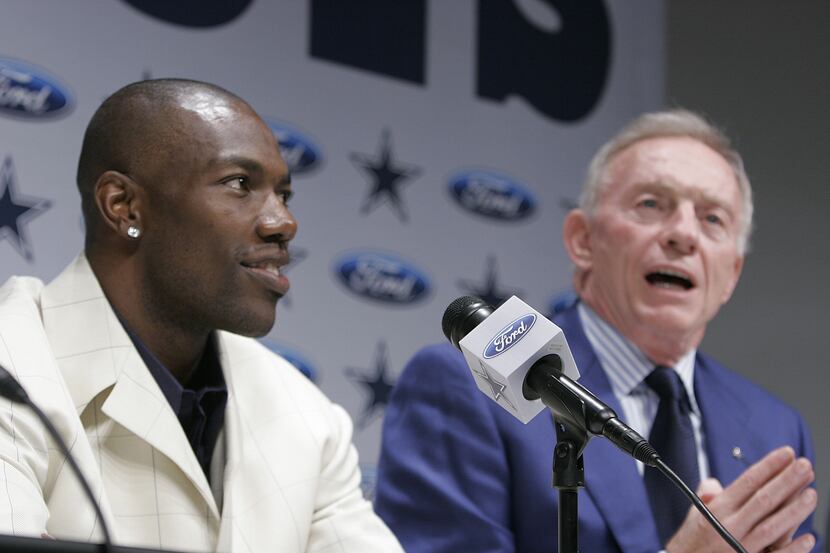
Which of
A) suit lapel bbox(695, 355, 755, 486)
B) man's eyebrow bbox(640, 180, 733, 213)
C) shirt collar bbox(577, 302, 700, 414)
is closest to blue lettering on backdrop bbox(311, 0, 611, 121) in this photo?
man's eyebrow bbox(640, 180, 733, 213)

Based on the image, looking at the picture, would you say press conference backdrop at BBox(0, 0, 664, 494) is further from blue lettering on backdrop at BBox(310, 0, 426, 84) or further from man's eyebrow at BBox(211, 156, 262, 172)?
man's eyebrow at BBox(211, 156, 262, 172)

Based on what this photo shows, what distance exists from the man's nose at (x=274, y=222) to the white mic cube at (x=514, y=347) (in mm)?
620

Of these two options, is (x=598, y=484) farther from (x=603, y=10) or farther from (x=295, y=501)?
(x=603, y=10)

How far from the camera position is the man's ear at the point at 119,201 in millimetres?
1899

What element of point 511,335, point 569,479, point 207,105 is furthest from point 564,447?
point 207,105

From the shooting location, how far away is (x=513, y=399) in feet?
4.42

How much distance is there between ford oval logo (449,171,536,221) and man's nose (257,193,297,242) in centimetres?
164

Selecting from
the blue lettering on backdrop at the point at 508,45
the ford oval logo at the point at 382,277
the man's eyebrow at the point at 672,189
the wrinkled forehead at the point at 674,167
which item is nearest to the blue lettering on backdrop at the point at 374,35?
the blue lettering on backdrop at the point at 508,45

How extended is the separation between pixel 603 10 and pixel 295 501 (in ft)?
8.65

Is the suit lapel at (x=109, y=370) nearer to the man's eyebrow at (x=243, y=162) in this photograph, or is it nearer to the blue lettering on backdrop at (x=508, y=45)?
the man's eyebrow at (x=243, y=162)

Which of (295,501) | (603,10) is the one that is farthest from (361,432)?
(603,10)

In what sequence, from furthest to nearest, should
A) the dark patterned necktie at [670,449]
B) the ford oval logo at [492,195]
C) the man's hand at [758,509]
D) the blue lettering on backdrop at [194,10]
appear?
the ford oval logo at [492,195] → the blue lettering on backdrop at [194,10] → the dark patterned necktie at [670,449] → the man's hand at [758,509]

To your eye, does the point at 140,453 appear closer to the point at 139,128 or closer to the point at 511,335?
the point at 139,128

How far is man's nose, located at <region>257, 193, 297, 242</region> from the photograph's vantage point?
1902mm
